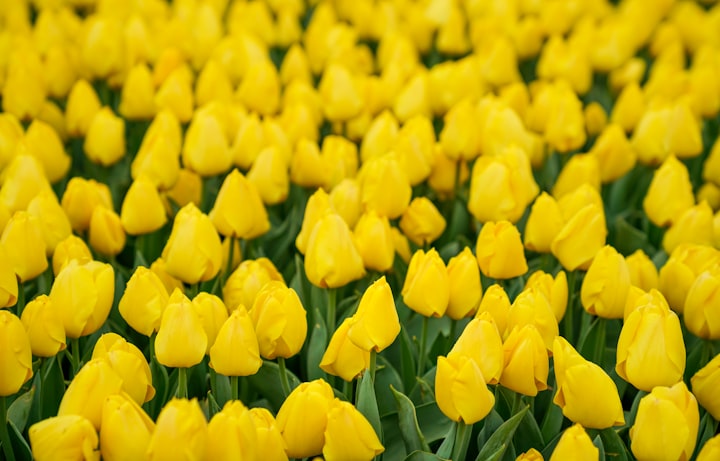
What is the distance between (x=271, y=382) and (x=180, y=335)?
320 millimetres

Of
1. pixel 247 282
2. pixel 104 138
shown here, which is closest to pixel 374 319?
pixel 247 282

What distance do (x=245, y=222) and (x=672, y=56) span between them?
1.91 m

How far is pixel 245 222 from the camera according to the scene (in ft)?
7.13

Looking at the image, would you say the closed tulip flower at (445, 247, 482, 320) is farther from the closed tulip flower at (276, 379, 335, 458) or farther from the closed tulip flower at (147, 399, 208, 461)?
the closed tulip flower at (147, 399, 208, 461)

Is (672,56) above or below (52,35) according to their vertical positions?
below

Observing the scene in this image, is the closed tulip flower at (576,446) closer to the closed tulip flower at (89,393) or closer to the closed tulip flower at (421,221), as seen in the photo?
the closed tulip flower at (89,393)

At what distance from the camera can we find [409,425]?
5.70 feet

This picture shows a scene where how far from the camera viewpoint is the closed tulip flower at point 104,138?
262cm

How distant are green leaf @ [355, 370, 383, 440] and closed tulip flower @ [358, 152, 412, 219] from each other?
62 cm

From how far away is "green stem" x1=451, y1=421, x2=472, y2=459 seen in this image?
1.66 meters

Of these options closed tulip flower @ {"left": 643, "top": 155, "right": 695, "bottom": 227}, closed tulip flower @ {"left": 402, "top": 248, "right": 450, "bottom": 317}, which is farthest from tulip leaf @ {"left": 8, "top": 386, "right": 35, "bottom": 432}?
closed tulip flower @ {"left": 643, "top": 155, "right": 695, "bottom": 227}

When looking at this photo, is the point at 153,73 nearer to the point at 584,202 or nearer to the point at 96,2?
the point at 96,2

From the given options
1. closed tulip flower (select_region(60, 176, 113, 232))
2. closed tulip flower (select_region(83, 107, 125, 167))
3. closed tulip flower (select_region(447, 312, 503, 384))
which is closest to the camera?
closed tulip flower (select_region(447, 312, 503, 384))

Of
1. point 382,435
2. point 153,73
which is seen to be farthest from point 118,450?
point 153,73
